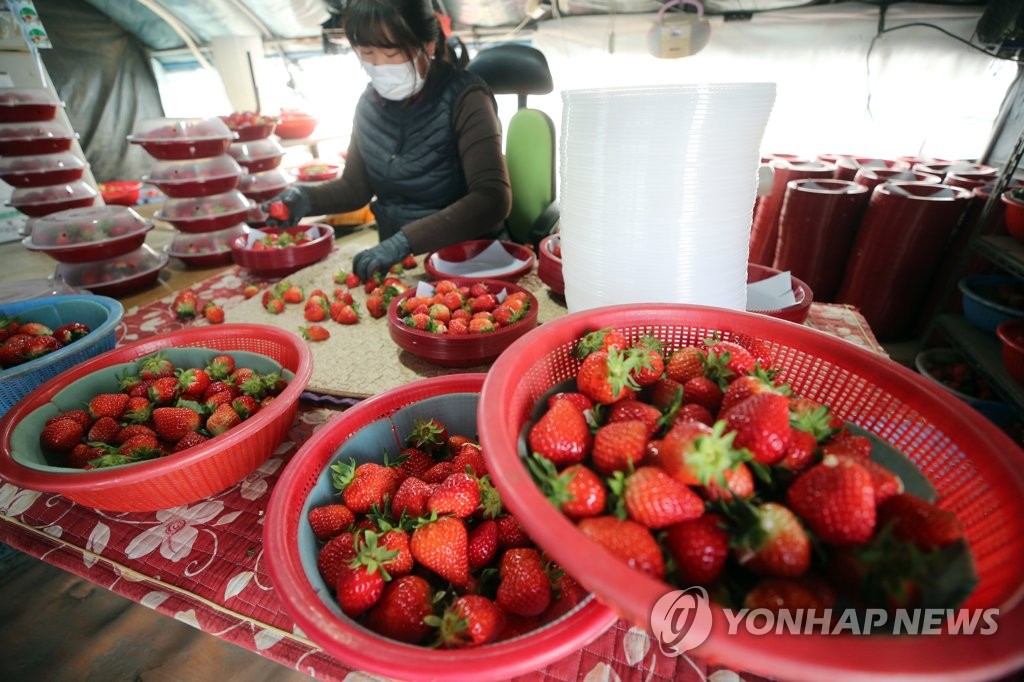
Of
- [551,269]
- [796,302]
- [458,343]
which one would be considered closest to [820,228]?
[796,302]

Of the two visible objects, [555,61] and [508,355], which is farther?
[555,61]

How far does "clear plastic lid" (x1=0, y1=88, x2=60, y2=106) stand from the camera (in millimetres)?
2148

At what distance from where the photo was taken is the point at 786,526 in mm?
485

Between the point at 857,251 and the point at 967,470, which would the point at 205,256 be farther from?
the point at 857,251

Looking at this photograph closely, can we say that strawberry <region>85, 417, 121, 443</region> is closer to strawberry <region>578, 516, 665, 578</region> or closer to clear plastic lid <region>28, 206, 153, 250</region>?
strawberry <region>578, 516, 665, 578</region>

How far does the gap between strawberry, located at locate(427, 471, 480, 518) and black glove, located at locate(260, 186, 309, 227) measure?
1.80m

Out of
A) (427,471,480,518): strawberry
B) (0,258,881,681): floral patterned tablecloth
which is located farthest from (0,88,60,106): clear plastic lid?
(427,471,480,518): strawberry

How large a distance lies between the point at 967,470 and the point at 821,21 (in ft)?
13.2

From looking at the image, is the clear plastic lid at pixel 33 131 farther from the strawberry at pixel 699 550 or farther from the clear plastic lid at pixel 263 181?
the strawberry at pixel 699 550

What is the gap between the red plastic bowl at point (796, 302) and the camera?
3.67 feet

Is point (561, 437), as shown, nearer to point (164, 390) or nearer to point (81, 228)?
point (164, 390)

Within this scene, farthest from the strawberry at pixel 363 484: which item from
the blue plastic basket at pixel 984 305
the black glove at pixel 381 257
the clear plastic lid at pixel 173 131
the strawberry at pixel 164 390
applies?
the blue plastic basket at pixel 984 305

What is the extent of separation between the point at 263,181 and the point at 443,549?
3136 millimetres

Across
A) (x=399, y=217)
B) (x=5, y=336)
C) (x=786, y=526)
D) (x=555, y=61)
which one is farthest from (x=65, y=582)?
(x=555, y=61)
